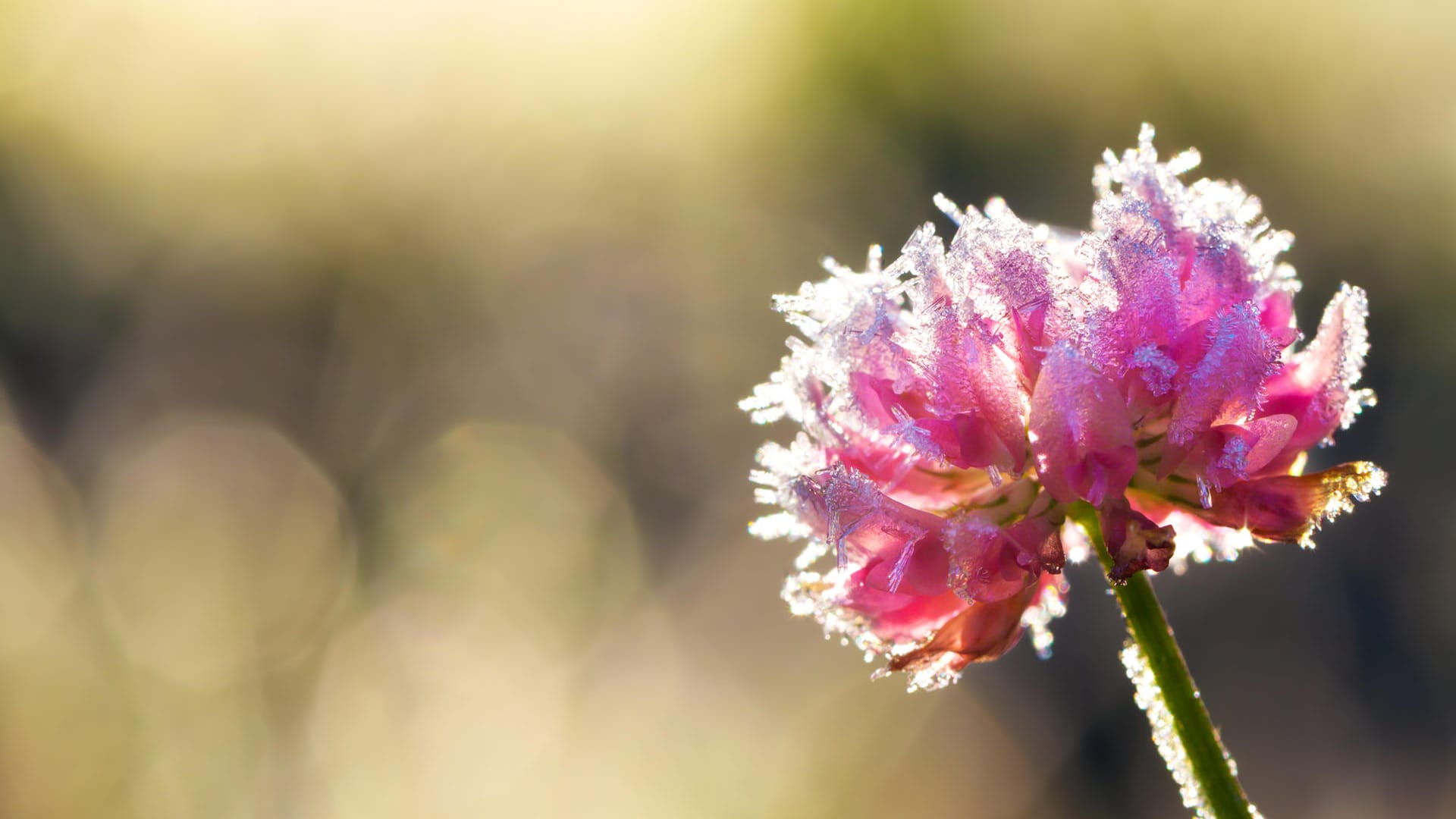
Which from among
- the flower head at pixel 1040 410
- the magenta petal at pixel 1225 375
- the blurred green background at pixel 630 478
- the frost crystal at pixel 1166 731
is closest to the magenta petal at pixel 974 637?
the flower head at pixel 1040 410

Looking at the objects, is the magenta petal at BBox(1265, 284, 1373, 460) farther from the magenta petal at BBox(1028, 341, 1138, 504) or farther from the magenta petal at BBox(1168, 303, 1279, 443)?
the magenta petal at BBox(1028, 341, 1138, 504)

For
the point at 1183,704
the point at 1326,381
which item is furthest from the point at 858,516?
the point at 1326,381

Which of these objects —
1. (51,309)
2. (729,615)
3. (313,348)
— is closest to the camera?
(729,615)

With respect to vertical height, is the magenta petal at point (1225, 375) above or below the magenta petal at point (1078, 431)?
above

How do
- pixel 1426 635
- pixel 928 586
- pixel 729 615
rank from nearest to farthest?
pixel 928 586, pixel 1426 635, pixel 729 615

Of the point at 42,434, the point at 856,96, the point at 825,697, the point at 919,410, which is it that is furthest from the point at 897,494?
the point at 856,96

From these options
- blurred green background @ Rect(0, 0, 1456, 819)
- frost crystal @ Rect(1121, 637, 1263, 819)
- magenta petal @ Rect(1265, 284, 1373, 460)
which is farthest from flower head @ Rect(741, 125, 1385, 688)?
blurred green background @ Rect(0, 0, 1456, 819)

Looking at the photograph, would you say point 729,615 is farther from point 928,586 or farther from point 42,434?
point 928,586

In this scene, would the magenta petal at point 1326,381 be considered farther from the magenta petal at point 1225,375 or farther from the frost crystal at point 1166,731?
the frost crystal at point 1166,731
